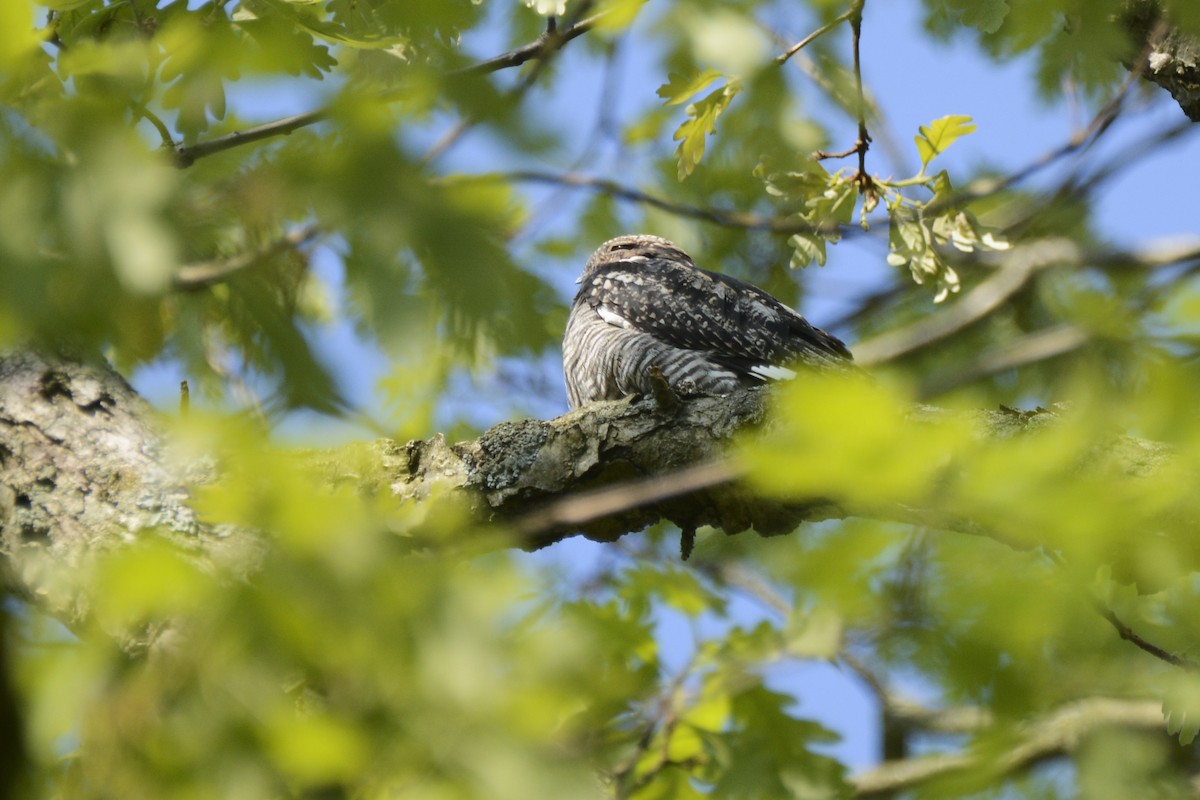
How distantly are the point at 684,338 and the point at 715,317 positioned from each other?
0.18m

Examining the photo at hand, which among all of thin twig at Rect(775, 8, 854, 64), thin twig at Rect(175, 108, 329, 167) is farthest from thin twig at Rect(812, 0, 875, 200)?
thin twig at Rect(175, 108, 329, 167)

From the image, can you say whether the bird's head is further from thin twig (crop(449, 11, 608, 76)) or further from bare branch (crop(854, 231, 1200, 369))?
thin twig (crop(449, 11, 608, 76))

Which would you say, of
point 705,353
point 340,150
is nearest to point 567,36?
point 340,150

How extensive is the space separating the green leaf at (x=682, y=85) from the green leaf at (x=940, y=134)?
693 millimetres

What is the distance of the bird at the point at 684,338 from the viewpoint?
4.83 metres

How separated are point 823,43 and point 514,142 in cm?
295

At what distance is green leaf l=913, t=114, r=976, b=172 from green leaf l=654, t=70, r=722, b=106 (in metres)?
0.69

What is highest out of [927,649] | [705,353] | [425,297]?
[425,297]

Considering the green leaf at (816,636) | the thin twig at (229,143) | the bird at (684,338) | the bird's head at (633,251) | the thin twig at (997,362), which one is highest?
the thin twig at (229,143)

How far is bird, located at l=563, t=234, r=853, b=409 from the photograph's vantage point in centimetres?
483

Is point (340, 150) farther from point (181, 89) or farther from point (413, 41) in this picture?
point (181, 89)

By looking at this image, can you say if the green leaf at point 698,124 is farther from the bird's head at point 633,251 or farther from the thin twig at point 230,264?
the bird's head at point 633,251

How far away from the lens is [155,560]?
1297mm

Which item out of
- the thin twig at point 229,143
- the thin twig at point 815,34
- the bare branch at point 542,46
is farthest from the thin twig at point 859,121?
the thin twig at point 229,143
